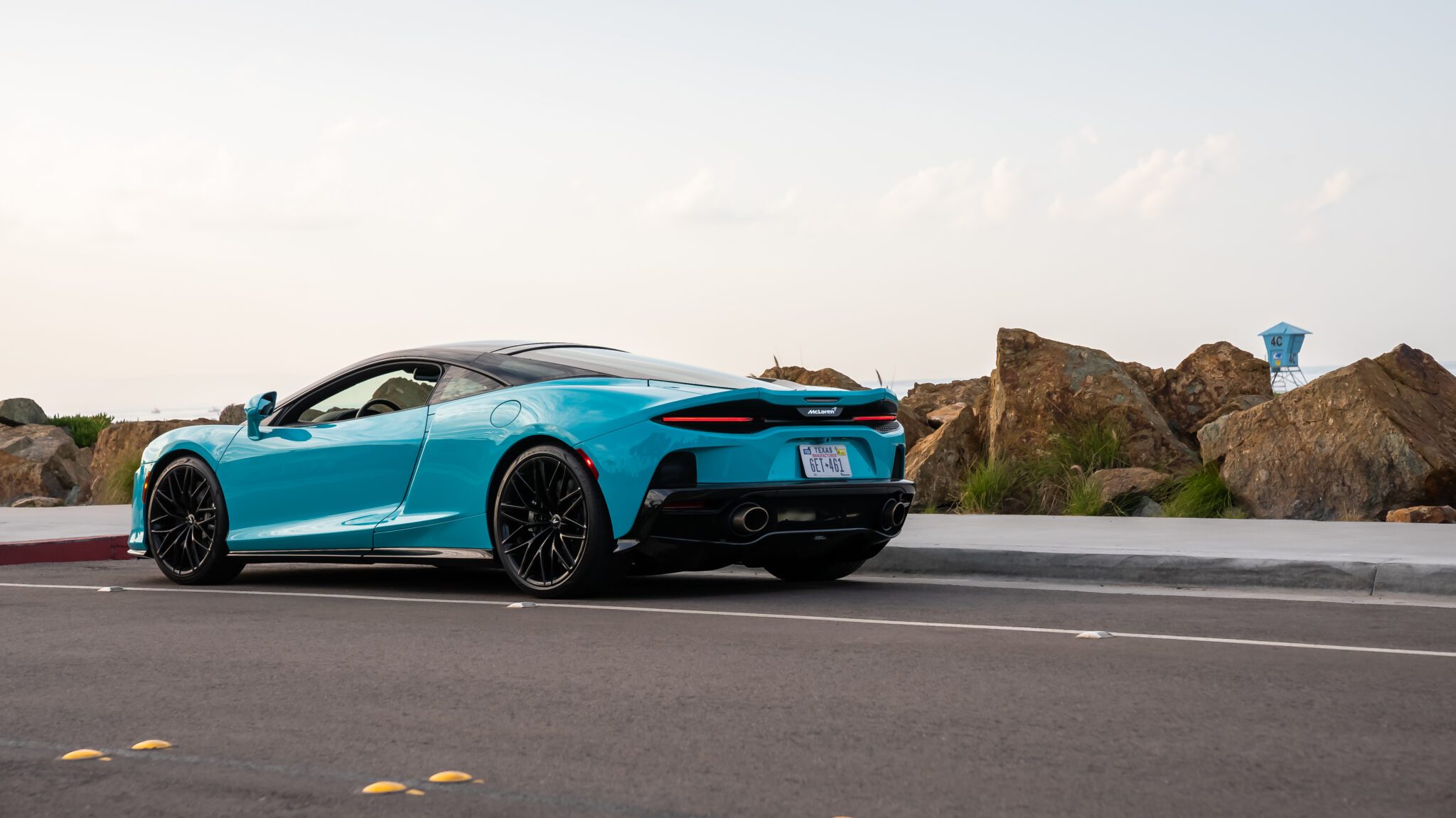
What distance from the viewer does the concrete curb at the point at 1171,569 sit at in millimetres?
7688

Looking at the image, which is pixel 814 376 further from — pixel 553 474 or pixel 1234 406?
pixel 553 474

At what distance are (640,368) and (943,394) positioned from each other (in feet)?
46.2

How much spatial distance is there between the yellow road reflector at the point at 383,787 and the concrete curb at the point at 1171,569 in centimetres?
541

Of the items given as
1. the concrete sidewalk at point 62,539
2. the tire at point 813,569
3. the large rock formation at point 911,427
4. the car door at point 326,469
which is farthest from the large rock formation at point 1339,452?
the concrete sidewalk at point 62,539

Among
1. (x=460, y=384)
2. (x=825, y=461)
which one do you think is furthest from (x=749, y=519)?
(x=460, y=384)

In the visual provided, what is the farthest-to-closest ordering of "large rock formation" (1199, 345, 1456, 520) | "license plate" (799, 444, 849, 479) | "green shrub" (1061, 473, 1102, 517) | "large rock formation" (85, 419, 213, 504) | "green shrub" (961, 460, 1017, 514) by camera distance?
"large rock formation" (85, 419, 213, 504), "green shrub" (961, 460, 1017, 514), "green shrub" (1061, 473, 1102, 517), "large rock formation" (1199, 345, 1456, 520), "license plate" (799, 444, 849, 479)

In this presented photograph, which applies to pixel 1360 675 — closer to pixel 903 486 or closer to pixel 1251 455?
pixel 903 486

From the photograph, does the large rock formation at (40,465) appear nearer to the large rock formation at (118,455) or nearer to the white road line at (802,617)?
the large rock formation at (118,455)

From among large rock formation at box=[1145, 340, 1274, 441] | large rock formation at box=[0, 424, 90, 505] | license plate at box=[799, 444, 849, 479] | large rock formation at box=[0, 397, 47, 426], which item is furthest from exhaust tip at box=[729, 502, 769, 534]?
large rock formation at box=[0, 397, 47, 426]

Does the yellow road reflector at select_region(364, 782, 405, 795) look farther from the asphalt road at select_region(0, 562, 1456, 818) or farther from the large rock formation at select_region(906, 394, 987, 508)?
the large rock formation at select_region(906, 394, 987, 508)

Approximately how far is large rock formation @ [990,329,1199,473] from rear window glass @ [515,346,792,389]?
5.92m

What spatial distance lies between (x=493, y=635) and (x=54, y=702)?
72.4 inches

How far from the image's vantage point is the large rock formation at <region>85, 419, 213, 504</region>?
62.7 feet

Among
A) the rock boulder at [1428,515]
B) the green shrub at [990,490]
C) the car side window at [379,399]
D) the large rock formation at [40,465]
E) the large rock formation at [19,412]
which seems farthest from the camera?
the large rock formation at [19,412]
